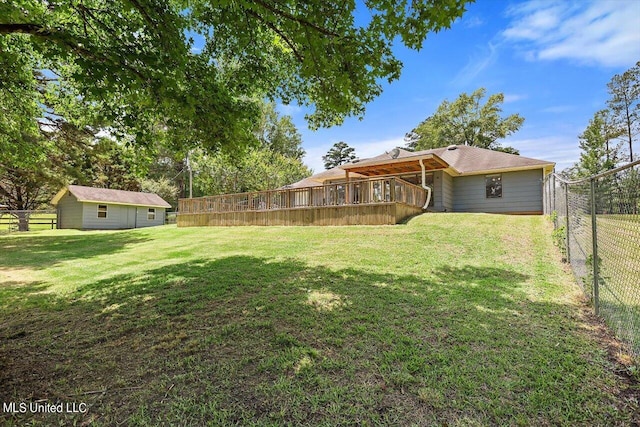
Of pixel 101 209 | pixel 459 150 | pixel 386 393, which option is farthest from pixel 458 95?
pixel 101 209

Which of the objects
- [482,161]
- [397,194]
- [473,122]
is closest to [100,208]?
[397,194]

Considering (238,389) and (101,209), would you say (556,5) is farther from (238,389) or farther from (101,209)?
(101,209)

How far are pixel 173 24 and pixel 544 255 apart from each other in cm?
807

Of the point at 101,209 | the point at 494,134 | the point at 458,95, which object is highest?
the point at 458,95

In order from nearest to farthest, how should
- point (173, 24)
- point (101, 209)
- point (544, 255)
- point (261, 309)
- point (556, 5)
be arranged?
point (261, 309) < point (173, 24) < point (544, 255) < point (556, 5) < point (101, 209)

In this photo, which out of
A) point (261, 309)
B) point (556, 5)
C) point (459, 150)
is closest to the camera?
point (261, 309)

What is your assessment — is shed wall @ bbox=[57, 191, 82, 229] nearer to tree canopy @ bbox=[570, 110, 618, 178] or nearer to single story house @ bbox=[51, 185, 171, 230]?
single story house @ bbox=[51, 185, 171, 230]

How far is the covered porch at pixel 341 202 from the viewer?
10.6 meters

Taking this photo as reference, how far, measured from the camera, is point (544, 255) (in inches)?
243

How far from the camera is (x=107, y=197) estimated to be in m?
23.1

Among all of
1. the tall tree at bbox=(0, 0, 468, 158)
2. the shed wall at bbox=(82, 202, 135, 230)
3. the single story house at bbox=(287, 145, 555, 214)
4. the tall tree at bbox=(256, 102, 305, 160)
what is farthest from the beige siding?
the shed wall at bbox=(82, 202, 135, 230)

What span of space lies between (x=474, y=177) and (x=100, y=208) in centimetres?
2624

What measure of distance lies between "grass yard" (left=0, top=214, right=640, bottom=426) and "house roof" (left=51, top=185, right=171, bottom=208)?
63.9 feet

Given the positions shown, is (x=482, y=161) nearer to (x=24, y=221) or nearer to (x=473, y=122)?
(x=473, y=122)
